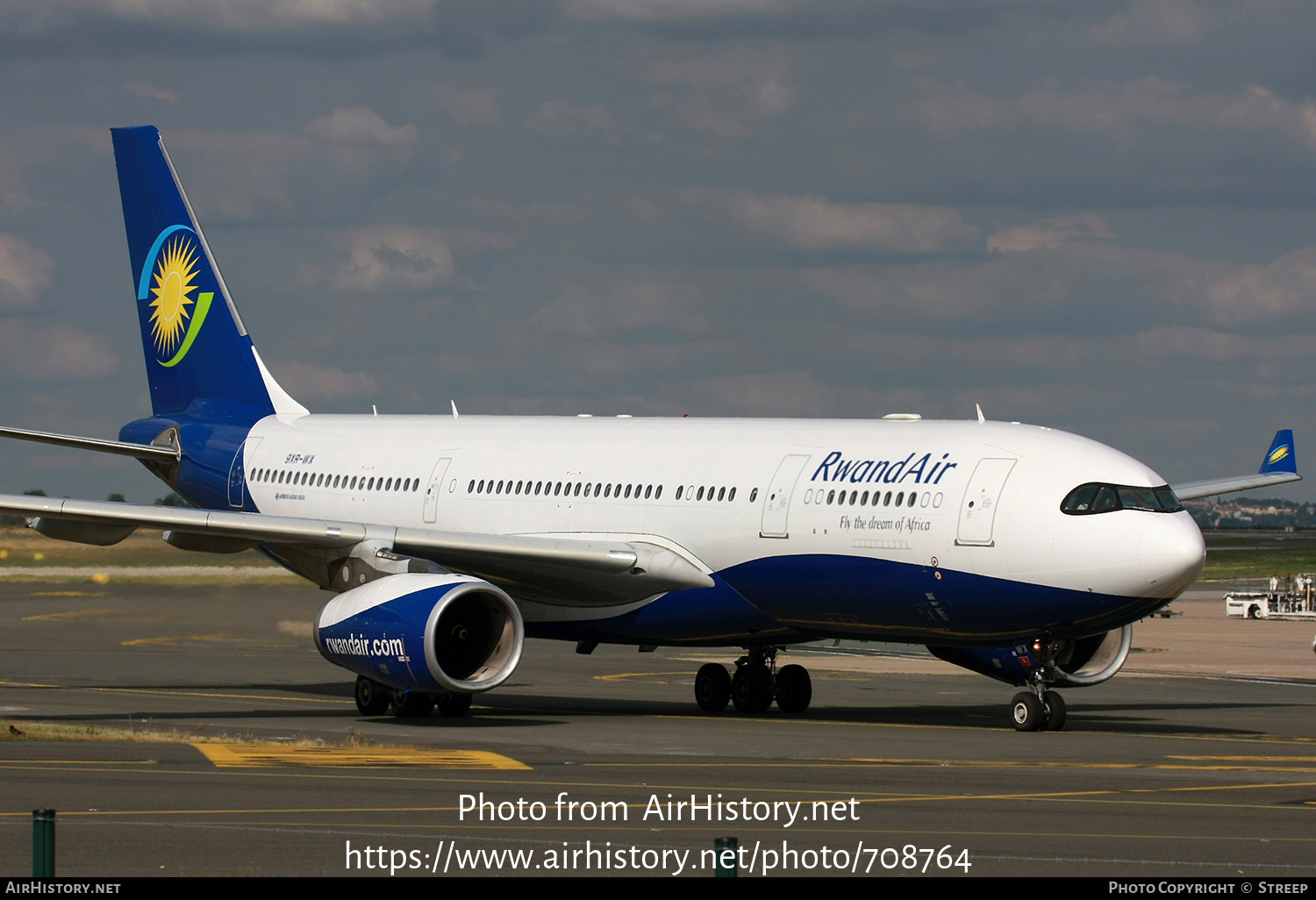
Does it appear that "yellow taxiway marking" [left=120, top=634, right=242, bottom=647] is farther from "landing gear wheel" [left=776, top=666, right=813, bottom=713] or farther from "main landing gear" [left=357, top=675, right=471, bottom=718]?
"landing gear wheel" [left=776, top=666, right=813, bottom=713]

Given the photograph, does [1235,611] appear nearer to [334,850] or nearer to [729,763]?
[729,763]

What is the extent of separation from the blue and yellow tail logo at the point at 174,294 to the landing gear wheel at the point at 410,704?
12.7m

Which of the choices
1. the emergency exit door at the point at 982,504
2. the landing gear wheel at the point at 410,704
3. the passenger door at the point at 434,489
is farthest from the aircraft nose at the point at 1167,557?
the passenger door at the point at 434,489

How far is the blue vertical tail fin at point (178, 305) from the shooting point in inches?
1425

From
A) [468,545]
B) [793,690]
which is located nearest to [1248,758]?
[793,690]

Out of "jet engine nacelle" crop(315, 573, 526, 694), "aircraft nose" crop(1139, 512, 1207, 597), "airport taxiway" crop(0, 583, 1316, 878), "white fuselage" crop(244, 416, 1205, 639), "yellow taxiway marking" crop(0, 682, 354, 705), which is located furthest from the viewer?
"yellow taxiway marking" crop(0, 682, 354, 705)

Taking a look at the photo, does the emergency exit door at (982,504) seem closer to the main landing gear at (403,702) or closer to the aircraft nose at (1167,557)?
the aircraft nose at (1167,557)

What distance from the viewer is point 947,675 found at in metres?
39.0

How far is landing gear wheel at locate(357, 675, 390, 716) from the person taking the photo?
27.0 m

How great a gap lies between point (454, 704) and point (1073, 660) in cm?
885

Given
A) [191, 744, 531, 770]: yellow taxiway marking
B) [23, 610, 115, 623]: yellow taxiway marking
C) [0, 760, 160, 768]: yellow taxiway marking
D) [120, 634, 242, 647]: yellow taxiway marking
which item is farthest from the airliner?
[120, 634, 242, 647]: yellow taxiway marking

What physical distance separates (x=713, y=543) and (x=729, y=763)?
6508 mm

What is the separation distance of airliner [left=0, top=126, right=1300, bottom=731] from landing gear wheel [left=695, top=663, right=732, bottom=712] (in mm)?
41

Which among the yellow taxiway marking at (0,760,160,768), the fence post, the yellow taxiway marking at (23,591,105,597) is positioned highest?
the yellow taxiway marking at (23,591,105,597)
